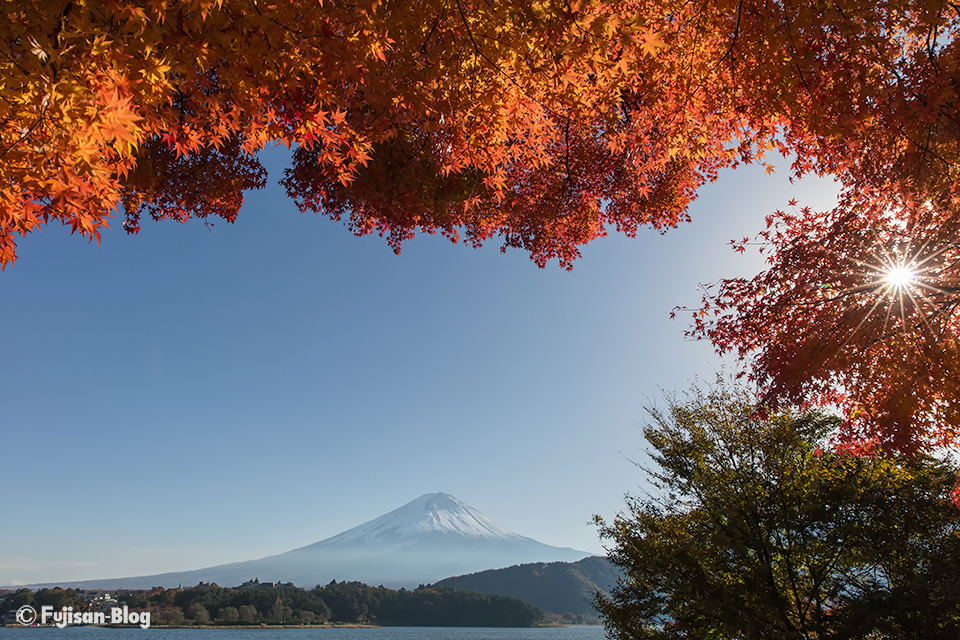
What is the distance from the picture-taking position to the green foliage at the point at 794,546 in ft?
27.3

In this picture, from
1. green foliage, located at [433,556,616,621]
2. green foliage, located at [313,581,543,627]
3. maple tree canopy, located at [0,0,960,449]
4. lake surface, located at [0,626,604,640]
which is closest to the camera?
maple tree canopy, located at [0,0,960,449]

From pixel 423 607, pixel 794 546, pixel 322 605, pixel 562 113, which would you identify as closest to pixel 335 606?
pixel 322 605

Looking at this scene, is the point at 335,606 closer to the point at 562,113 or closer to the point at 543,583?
the point at 543,583

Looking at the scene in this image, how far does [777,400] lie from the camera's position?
206 inches

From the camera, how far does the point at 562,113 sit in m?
5.24

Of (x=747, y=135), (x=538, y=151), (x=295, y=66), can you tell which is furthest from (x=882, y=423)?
(x=295, y=66)

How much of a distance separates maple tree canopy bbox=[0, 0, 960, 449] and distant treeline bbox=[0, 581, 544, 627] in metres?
100

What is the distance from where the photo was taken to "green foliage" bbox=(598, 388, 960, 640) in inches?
328

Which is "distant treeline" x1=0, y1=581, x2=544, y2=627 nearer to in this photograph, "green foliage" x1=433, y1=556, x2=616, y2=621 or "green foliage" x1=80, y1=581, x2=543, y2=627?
"green foliage" x1=80, y1=581, x2=543, y2=627

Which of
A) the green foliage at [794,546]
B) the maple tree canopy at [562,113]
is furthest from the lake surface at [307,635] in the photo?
the maple tree canopy at [562,113]

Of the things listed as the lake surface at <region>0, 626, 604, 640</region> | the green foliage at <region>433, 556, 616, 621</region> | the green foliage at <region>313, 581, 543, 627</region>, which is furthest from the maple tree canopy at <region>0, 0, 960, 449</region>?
the green foliage at <region>433, 556, 616, 621</region>

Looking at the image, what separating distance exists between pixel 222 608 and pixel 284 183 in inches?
4302

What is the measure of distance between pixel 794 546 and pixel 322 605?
100 m

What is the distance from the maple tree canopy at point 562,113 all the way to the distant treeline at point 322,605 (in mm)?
100463
